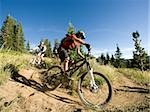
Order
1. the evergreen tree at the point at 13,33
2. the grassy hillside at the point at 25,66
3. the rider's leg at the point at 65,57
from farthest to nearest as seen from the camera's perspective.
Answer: the evergreen tree at the point at 13,33 → the grassy hillside at the point at 25,66 → the rider's leg at the point at 65,57

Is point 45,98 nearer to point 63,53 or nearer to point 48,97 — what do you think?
point 48,97

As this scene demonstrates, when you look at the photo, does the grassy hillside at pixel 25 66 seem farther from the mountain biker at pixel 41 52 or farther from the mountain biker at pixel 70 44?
the mountain biker at pixel 41 52

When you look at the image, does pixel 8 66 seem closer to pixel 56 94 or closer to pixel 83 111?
pixel 56 94

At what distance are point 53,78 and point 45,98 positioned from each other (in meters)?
1.80

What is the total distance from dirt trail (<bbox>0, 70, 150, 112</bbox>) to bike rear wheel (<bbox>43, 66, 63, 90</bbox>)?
24 centimetres

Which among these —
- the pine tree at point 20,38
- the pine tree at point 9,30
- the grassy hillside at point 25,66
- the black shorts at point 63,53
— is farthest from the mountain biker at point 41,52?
the pine tree at point 20,38

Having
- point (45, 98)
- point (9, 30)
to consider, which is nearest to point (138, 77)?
point (45, 98)

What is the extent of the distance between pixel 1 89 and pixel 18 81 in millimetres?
1410

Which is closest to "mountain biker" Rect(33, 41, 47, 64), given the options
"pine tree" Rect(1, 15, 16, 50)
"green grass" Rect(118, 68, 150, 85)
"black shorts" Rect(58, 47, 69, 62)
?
"green grass" Rect(118, 68, 150, 85)

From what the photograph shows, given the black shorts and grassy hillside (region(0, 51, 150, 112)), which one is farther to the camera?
the black shorts

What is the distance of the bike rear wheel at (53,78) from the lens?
9742mm

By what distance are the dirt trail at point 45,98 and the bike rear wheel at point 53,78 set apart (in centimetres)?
24

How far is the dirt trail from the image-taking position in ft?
24.3

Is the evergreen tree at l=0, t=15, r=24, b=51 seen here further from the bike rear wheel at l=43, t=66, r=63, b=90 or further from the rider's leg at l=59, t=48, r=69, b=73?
the rider's leg at l=59, t=48, r=69, b=73
